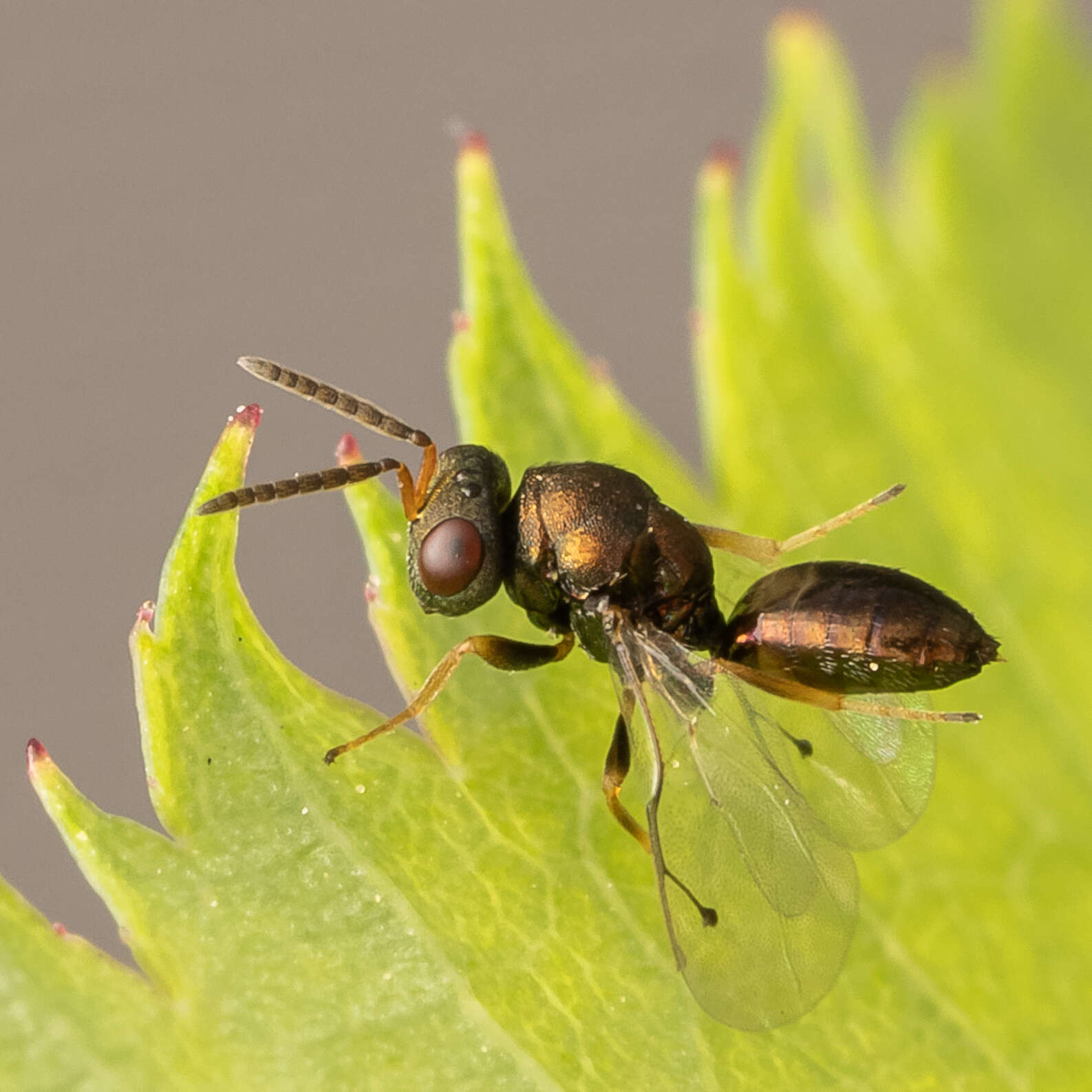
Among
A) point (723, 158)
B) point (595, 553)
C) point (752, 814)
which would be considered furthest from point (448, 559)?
point (723, 158)

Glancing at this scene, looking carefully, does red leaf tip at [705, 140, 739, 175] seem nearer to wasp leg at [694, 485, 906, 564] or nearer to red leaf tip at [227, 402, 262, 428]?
wasp leg at [694, 485, 906, 564]

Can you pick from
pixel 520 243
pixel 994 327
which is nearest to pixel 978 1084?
pixel 994 327

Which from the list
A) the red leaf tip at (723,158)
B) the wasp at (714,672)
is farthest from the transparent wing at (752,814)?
the red leaf tip at (723,158)

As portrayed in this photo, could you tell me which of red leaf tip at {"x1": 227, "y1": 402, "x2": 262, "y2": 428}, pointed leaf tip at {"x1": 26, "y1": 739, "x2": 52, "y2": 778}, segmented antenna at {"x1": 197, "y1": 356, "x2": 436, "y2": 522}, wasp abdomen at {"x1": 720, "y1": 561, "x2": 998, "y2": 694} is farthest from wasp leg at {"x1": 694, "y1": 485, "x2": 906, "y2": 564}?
pointed leaf tip at {"x1": 26, "y1": 739, "x2": 52, "y2": 778}

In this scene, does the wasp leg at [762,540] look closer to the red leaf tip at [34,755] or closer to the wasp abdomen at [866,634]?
the wasp abdomen at [866,634]

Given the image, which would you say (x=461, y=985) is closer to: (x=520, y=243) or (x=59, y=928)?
(x=59, y=928)

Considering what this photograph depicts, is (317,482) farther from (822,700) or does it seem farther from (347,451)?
(822,700)

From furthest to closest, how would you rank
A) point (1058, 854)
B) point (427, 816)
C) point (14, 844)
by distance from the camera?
1. point (14, 844)
2. point (1058, 854)
3. point (427, 816)
